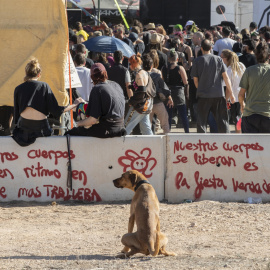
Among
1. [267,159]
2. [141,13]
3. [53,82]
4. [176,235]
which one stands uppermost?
[141,13]

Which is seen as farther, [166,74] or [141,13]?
[141,13]

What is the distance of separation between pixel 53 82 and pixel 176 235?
368 cm

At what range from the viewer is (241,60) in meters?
14.0

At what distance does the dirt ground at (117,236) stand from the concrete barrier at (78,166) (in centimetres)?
20

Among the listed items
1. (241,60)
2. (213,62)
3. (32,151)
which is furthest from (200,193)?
(241,60)

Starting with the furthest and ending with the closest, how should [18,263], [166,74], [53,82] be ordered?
[166,74] → [53,82] → [18,263]

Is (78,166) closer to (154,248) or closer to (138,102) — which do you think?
(138,102)

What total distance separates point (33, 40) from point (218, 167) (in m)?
3.32

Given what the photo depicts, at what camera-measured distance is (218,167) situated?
8.99m

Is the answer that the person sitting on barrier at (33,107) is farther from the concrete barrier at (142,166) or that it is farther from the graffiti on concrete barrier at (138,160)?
the graffiti on concrete barrier at (138,160)

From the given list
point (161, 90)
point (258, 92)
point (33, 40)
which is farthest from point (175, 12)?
point (258, 92)

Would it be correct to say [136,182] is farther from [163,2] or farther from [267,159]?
[163,2]

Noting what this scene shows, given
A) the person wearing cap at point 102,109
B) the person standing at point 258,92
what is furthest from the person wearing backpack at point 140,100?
the person standing at point 258,92

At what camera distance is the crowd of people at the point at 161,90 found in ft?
29.0
